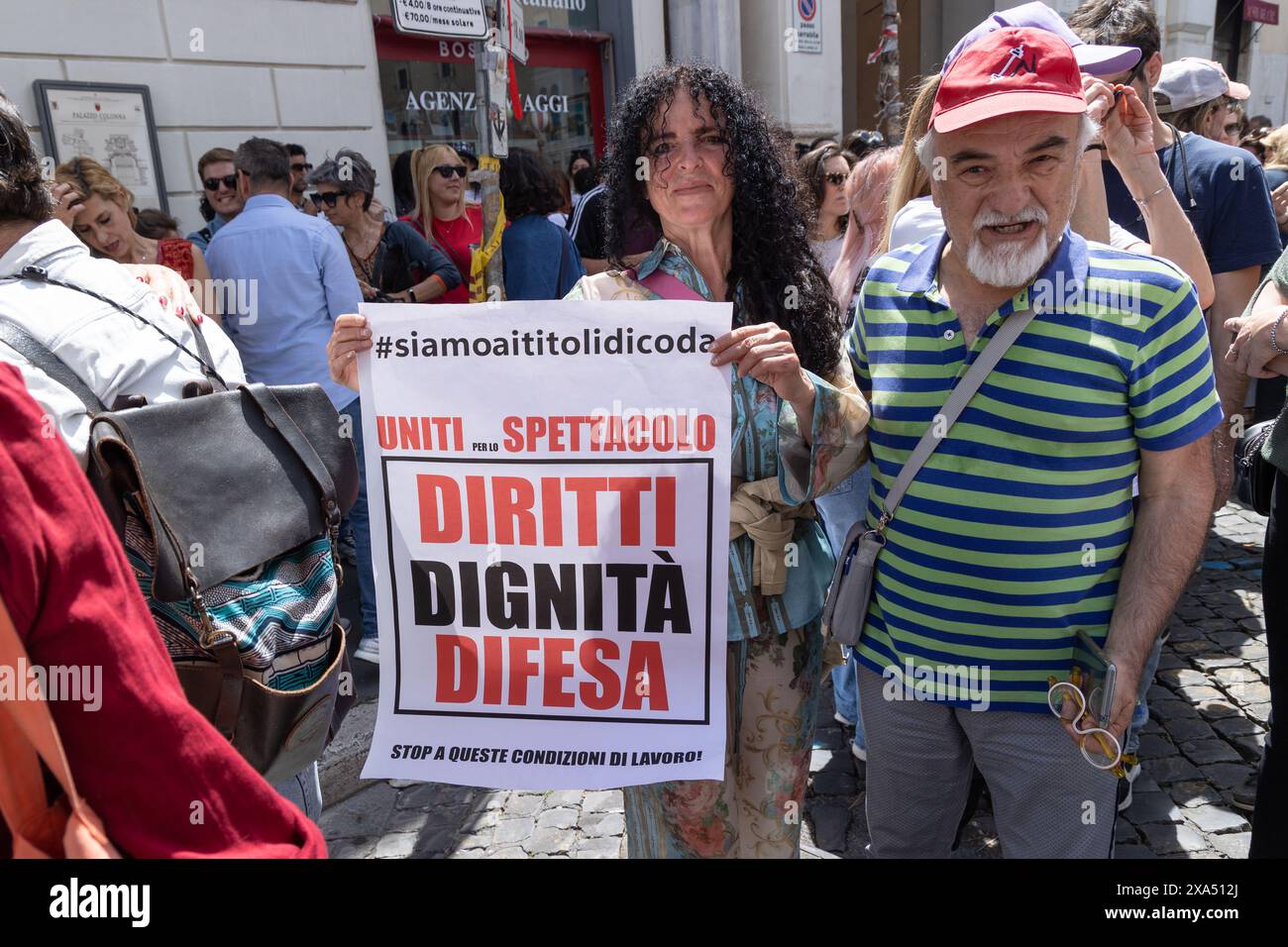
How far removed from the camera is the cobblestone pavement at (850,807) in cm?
294

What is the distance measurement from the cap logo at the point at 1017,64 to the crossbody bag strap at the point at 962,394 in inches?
17.3

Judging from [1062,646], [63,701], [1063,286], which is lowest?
[1062,646]

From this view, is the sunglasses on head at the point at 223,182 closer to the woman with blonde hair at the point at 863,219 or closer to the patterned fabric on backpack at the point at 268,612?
the woman with blonde hair at the point at 863,219

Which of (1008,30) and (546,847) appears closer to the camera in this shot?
(1008,30)

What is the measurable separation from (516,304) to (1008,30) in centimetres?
110

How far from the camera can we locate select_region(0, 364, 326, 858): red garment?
93 centimetres

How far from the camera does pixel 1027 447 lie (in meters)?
1.72

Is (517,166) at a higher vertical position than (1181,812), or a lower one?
higher

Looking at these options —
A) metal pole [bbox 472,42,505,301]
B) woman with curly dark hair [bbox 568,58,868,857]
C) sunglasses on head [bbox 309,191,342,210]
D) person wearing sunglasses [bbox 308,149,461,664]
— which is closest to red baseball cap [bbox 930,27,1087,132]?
woman with curly dark hair [bbox 568,58,868,857]

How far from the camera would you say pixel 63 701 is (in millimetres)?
939

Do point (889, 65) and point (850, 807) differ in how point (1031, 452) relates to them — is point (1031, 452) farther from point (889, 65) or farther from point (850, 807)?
point (889, 65)

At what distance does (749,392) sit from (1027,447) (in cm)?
55

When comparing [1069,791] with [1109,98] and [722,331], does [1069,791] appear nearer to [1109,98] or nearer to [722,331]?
[722,331]

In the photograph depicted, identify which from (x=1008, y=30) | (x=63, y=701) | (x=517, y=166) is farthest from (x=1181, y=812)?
(x=517, y=166)
